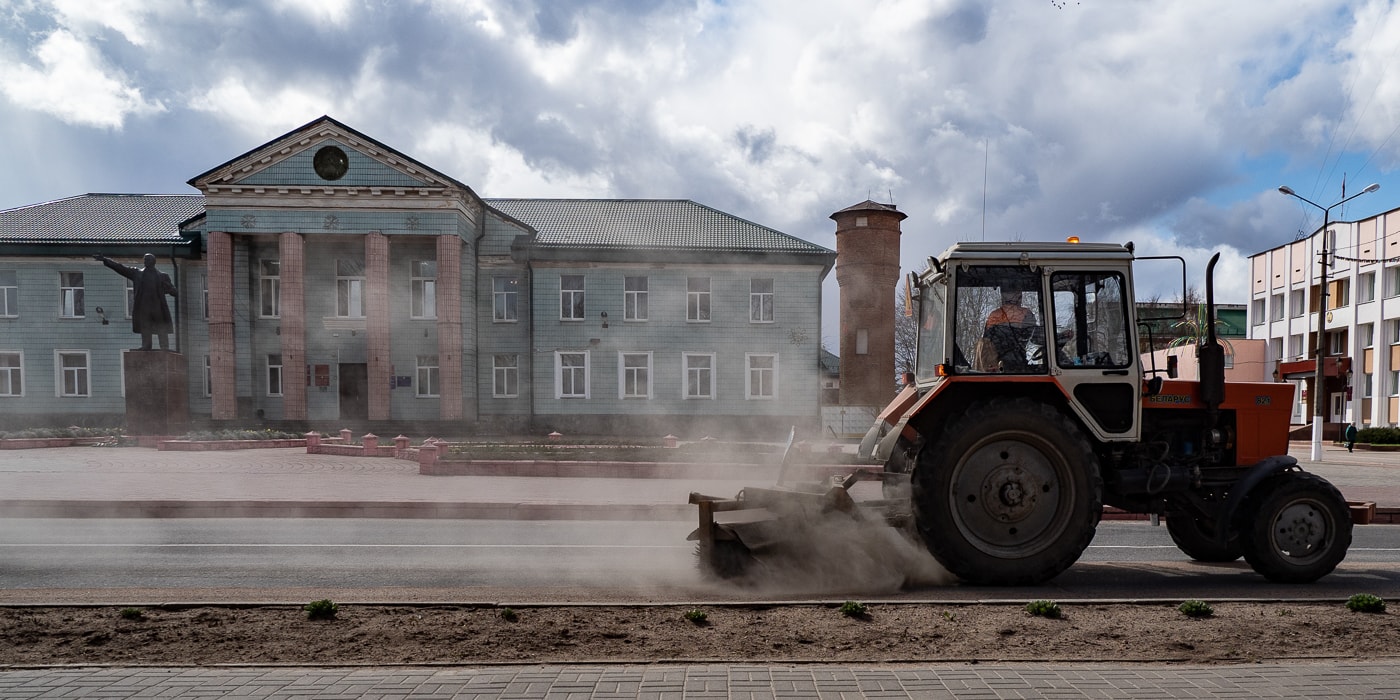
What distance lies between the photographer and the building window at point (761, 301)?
32.6 metres

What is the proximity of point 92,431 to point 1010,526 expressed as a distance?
30.0 metres

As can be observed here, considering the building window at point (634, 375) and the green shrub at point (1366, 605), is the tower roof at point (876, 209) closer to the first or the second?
the building window at point (634, 375)

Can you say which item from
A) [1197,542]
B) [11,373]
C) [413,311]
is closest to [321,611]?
[1197,542]

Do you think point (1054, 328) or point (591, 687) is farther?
point (1054, 328)

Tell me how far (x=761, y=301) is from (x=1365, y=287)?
1267 inches

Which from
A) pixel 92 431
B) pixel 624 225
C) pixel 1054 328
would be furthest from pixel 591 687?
pixel 624 225

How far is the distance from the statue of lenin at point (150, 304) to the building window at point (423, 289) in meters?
9.04

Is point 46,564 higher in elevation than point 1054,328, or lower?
lower

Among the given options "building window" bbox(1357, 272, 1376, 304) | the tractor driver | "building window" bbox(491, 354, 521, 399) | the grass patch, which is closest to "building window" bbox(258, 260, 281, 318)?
"building window" bbox(491, 354, 521, 399)

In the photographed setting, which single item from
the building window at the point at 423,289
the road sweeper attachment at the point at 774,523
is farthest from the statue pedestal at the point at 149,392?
the road sweeper attachment at the point at 774,523

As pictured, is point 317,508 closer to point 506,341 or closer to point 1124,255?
point 1124,255

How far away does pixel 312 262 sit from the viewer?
104 ft

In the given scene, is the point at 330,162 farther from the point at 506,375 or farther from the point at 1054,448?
the point at 1054,448

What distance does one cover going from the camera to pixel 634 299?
33.6 metres
